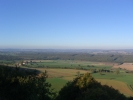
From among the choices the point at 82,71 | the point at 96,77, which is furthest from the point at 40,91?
the point at 82,71

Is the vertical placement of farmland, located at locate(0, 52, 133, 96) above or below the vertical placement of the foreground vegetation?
below

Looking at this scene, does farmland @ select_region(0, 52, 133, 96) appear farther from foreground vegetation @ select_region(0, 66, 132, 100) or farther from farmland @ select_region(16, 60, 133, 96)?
foreground vegetation @ select_region(0, 66, 132, 100)

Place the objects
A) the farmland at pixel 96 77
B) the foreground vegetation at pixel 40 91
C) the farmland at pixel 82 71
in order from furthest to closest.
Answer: the farmland at pixel 82 71
the farmland at pixel 96 77
the foreground vegetation at pixel 40 91

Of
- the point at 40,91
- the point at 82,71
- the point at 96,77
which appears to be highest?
the point at 40,91

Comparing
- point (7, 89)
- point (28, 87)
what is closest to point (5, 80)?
point (7, 89)

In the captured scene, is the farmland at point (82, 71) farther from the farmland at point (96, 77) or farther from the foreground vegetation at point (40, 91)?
the foreground vegetation at point (40, 91)

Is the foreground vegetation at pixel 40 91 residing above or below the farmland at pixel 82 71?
above

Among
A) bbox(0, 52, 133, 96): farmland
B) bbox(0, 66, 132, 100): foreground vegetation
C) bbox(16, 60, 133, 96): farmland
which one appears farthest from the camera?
bbox(0, 52, 133, 96): farmland

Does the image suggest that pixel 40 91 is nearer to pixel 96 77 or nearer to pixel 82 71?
pixel 96 77

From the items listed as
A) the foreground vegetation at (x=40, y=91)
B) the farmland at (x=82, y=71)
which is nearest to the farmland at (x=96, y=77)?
the farmland at (x=82, y=71)

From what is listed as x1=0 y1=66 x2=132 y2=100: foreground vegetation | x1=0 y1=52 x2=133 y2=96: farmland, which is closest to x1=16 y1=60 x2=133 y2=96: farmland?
x1=0 y1=52 x2=133 y2=96: farmland

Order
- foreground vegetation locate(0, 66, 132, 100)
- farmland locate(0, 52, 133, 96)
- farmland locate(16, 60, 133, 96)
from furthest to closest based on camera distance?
farmland locate(0, 52, 133, 96), farmland locate(16, 60, 133, 96), foreground vegetation locate(0, 66, 132, 100)

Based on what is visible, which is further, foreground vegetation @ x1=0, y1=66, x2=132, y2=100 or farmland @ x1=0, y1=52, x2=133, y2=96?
farmland @ x1=0, y1=52, x2=133, y2=96
